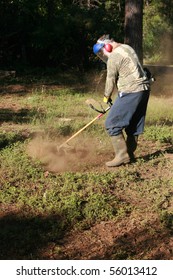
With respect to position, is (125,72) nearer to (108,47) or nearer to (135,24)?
(108,47)

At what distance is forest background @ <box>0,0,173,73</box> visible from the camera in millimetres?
15023

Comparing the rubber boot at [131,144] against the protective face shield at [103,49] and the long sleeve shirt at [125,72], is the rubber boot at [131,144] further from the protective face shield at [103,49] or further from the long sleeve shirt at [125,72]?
the protective face shield at [103,49]

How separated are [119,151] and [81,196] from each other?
121 centimetres

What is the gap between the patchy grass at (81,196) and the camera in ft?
14.5

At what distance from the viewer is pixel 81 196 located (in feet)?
17.6

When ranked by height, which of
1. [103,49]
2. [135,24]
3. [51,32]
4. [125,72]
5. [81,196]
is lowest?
[51,32]

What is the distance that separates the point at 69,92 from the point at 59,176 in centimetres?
658

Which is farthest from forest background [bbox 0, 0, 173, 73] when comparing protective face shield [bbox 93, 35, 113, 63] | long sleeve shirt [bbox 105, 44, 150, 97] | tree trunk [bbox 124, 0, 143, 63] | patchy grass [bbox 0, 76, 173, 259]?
long sleeve shirt [bbox 105, 44, 150, 97]

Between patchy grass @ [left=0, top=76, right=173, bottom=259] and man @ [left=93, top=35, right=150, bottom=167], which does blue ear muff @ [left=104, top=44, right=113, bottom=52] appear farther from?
patchy grass @ [left=0, top=76, right=173, bottom=259]

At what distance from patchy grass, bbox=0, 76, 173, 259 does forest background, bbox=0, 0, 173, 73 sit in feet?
23.8

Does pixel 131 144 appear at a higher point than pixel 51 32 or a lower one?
higher

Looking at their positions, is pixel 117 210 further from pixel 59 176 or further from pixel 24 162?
pixel 24 162

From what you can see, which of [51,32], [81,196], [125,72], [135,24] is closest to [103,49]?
[125,72]

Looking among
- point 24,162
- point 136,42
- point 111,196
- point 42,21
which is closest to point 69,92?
point 136,42
